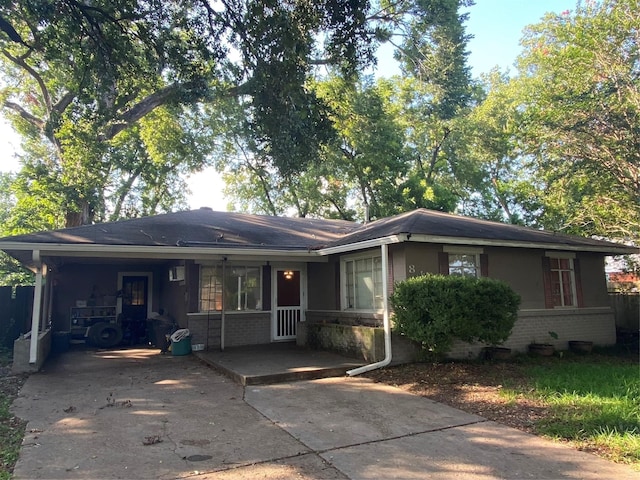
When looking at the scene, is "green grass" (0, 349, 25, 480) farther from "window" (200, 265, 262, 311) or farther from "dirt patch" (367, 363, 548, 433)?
"dirt patch" (367, 363, 548, 433)

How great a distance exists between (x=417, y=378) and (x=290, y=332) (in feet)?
16.9

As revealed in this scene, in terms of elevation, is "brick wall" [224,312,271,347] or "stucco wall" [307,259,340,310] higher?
"stucco wall" [307,259,340,310]

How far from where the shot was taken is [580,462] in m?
4.14

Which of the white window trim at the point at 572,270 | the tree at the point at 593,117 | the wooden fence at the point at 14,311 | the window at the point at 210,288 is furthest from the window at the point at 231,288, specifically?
the tree at the point at 593,117

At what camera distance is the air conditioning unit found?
11812 millimetres

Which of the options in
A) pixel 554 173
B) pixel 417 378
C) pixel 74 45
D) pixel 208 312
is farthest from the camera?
pixel 554 173

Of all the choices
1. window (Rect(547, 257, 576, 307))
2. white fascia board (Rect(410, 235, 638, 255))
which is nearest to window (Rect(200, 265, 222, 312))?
white fascia board (Rect(410, 235, 638, 255))

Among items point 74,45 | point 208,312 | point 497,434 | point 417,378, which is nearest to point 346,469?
point 497,434

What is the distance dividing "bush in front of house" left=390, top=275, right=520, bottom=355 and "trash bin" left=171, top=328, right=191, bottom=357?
5611 millimetres

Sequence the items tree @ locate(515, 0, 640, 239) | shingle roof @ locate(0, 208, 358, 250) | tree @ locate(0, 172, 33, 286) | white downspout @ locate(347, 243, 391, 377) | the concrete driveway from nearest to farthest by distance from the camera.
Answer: the concrete driveway
white downspout @ locate(347, 243, 391, 377)
shingle roof @ locate(0, 208, 358, 250)
tree @ locate(515, 0, 640, 239)
tree @ locate(0, 172, 33, 286)

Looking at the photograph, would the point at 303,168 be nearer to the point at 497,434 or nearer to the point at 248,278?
the point at 248,278

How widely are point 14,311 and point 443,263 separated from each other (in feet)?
39.5

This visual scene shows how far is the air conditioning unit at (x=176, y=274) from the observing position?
38.8 feet

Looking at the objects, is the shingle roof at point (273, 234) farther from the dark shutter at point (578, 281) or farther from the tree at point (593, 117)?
the tree at point (593, 117)
